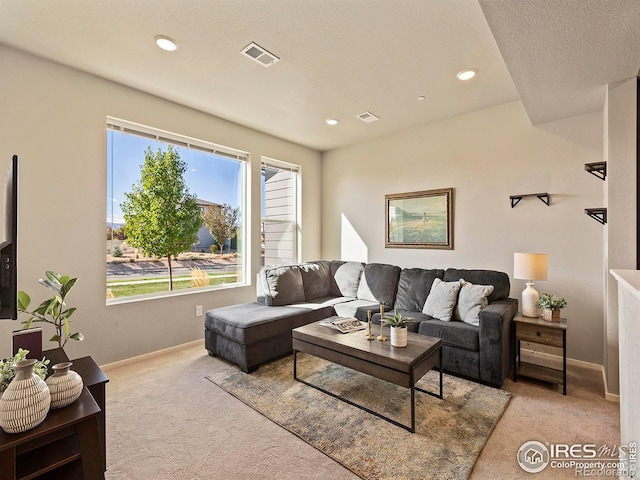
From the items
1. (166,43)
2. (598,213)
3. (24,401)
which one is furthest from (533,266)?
(166,43)

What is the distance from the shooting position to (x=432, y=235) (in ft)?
13.6

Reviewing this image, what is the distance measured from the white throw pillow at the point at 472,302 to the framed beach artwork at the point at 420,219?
989 millimetres

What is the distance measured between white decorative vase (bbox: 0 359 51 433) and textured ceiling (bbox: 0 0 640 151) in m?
2.25

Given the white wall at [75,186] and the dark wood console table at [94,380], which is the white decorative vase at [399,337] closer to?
the dark wood console table at [94,380]

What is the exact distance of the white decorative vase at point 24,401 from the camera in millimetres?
1104

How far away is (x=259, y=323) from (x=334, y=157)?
3317 millimetres

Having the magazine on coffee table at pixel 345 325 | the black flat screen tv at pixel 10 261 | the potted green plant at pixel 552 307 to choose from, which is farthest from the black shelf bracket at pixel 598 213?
the black flat screen tv at pixel 10 261

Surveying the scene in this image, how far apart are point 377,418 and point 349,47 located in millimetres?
2836

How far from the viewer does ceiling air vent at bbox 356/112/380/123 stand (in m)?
3.84

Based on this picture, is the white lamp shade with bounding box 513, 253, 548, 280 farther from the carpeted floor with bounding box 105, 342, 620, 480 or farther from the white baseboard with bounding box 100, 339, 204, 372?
the white baseboard with bounding box 100, 339, 204, 372

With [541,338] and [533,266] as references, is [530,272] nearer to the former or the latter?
[533,266]

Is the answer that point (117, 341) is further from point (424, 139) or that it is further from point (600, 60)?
point (600, 60)

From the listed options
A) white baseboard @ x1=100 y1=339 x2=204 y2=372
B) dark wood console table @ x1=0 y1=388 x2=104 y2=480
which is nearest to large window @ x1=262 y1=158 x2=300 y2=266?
white baseboard @ x1=100 y1=339 x2=204 y2=372

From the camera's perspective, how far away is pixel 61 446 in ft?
4.35
